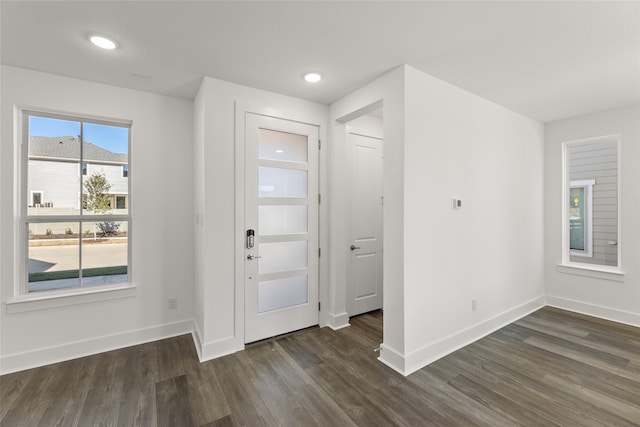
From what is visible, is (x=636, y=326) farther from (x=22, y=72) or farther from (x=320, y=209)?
(x=22, y=72)

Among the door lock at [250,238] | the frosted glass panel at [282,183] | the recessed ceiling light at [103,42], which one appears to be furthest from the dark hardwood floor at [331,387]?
the recessed ceiling light at [103,42]

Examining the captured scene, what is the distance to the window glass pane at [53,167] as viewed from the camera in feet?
8.76

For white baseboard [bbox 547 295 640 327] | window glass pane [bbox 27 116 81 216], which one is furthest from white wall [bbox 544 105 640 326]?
window glass pane [bbox 27 116 81 216]

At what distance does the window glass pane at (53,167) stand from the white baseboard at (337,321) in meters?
2.95

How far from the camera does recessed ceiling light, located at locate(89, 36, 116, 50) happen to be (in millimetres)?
2064

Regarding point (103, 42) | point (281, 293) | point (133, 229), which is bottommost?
point (281, 293)

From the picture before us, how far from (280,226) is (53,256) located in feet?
7.36

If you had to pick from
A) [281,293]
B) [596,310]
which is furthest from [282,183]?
[596,310]

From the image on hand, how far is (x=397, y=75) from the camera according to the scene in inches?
99.1

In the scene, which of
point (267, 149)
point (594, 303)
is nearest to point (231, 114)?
point (267, 149)

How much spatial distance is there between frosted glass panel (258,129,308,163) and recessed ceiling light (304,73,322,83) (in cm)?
67

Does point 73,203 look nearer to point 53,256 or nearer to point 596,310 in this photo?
point 53,256

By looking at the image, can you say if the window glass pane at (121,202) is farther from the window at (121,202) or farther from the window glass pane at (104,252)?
the window glass pane at (104,252)

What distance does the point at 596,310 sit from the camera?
3.74 meters
